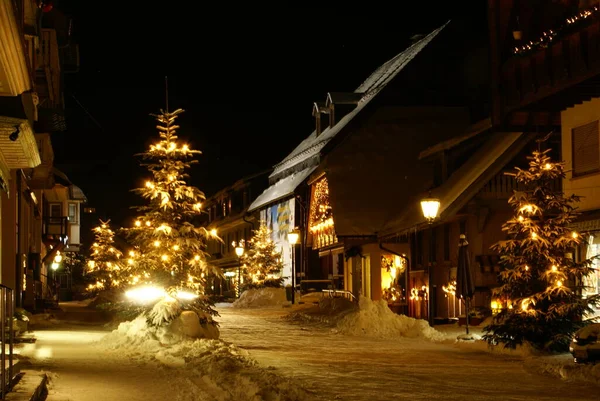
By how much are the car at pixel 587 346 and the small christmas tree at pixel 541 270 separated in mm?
2355

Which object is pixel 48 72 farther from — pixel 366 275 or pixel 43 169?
pixel 366 275

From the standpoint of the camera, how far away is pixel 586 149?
20.1 metres

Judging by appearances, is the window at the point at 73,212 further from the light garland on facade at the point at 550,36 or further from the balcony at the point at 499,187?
the light garland on facade at the point at 550,36

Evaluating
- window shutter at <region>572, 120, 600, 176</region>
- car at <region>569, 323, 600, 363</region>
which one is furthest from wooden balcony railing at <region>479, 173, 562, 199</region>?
car at <region>569, 323, 600, 363</region>

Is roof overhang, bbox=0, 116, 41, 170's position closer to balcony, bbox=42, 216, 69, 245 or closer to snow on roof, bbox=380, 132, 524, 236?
snow on roof, bbox=380, 132, 524, 236

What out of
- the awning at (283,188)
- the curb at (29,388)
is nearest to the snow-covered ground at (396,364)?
the curb at (29,388)

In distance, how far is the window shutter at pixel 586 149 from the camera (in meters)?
19.8

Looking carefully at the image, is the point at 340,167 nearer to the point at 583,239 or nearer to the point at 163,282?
the point at 163,282

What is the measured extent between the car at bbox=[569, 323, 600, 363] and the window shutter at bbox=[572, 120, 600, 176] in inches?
210

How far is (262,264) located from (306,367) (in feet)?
115

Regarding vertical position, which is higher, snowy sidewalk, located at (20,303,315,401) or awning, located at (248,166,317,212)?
awning, located at (248,166,317,212)

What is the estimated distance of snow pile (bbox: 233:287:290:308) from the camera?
153 feet

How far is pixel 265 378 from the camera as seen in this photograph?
44.7ft

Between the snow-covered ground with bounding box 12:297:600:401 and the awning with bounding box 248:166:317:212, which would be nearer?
the snow-covered ground with bounding box 12:297:600:401
